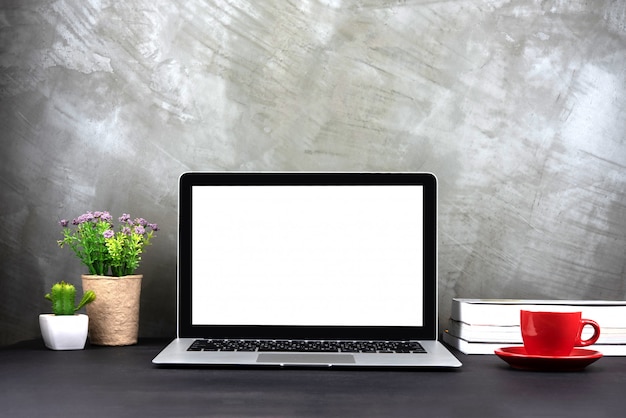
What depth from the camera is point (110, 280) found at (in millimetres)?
1383

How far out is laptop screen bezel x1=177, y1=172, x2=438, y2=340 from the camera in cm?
138

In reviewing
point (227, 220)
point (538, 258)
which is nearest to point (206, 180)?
point (227, 220)

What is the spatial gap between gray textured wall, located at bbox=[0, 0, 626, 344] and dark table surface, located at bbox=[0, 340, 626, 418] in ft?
1.19

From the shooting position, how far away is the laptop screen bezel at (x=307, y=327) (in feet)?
4.52

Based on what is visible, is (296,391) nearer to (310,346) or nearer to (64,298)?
(310,346)

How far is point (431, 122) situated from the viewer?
160 cm

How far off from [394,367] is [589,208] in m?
0.67

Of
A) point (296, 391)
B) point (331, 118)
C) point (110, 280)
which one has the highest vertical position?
point (331, 118)

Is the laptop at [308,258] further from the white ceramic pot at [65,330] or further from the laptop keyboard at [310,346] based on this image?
the white ceramic pot at [65,330]

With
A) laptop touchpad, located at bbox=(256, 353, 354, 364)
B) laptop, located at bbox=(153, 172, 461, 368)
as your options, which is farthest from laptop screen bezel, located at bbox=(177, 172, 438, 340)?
laptop touchpad, located at bbox=(256, 353, 354, 364)

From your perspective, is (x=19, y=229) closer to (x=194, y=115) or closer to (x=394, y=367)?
(x=194, y=115)

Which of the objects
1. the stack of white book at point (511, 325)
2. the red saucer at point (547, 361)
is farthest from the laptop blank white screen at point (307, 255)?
the red saucer at point (547, 361)

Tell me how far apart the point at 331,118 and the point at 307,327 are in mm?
458

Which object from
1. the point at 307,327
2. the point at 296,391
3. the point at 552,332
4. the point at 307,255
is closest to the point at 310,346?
the point at 307,327
